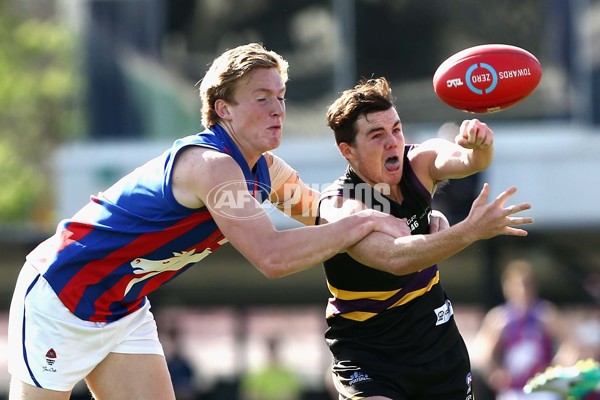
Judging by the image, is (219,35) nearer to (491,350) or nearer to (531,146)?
(531,146)

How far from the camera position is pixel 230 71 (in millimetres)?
4918

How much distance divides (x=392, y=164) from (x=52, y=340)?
182 centimetres

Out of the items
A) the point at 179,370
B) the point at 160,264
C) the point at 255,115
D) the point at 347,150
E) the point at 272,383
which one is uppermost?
the point at 255,115

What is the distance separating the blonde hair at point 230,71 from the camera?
16.1 ft

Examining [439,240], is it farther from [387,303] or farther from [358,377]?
[358,377]

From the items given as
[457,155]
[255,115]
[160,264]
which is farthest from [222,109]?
[457,155]

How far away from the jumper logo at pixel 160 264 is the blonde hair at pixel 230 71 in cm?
62

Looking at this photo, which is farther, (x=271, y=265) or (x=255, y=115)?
(x=255, y=115)

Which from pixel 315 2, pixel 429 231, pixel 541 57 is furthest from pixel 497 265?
pixel 429 231

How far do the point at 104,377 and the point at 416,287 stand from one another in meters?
1.57

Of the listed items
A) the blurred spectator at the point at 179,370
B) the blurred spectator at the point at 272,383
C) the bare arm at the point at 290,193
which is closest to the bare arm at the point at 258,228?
the bare arm at the point at 290,193

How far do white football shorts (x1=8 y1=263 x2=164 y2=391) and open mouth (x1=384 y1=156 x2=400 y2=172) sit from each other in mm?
1465

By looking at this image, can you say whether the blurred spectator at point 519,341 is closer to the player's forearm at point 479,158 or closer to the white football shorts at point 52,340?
the player's forearm at point 479,158

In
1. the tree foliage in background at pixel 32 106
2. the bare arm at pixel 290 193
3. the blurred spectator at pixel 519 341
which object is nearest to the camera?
the bare arm at pixel 290 193
